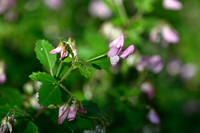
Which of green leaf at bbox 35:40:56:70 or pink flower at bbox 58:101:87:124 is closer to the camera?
pink flower at bbox 58:101:87:124

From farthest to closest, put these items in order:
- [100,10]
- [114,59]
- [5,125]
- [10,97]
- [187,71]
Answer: [187,71], [100,10], [10,97], [114,59], [5,125]

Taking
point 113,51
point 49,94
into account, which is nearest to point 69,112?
point 49,94

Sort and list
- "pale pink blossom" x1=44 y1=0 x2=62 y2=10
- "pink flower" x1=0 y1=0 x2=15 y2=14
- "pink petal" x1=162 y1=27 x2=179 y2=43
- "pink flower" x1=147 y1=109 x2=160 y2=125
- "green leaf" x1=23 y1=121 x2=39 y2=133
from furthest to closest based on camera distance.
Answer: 1. "pale pink blossom" x1=44 y1=0 x2=62 y2=10
2. "pink flower" x1=0 y1=0 x2=15 y2=14
3. "pink petal" x1=162 y1=27 x2=179 y2=43
4. "pink flower" x1=147 y1=109 x2=160 y2=125
5. "green leaf" x1=23 y1=121 x2=39 y2=133

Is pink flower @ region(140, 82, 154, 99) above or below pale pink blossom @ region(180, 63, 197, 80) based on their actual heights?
below

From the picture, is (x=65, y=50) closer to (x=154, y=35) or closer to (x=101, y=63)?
(x=101, y=63)

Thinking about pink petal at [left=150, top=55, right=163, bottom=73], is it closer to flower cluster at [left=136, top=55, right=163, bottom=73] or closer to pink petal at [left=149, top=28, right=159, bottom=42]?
flower cluster at [left=136, top=55, right=163, bottom=73]

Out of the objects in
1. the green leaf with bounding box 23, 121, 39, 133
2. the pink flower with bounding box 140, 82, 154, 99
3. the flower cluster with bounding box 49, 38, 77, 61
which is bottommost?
the green leaf with bounding box 23, 121, 39, 133

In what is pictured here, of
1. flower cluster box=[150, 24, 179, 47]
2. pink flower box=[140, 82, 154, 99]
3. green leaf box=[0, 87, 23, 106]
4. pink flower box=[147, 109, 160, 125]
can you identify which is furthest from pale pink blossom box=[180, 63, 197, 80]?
green leaf box=[0, 87, 23, 106]

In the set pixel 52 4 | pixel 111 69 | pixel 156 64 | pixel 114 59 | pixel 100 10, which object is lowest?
pixel 114 59

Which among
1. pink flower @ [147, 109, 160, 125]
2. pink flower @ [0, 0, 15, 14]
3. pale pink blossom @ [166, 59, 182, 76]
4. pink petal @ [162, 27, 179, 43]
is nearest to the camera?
pink flower @ [147, 109, 160, 125]
